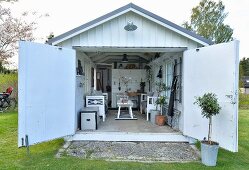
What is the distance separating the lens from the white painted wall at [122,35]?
624 cm

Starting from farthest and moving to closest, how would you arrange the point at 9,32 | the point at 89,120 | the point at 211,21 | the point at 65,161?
the point at 211,21, the point at 9,32, the point at 89,120, the point at 65,161

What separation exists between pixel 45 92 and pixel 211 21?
1710 cm

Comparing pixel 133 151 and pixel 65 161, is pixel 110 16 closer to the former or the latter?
pixel 133 151

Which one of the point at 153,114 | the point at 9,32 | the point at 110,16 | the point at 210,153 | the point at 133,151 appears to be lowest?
the point at 133,151

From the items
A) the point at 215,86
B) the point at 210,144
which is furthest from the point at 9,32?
the point at 210,144

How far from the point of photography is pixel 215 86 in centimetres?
525

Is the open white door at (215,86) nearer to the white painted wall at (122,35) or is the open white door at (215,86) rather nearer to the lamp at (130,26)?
the white painted wall at (122,35)

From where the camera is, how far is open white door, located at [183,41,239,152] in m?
4.62

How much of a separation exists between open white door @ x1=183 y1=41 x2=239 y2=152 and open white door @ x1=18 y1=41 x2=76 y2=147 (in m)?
2.87

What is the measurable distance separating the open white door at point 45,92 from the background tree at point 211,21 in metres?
15.5

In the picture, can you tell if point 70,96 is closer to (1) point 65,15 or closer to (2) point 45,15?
(1) point 65,15

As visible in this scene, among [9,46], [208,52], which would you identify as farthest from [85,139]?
[9,46]

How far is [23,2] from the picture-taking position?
51.2 feet

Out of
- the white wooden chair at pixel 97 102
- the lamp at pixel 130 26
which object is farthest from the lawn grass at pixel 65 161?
the lamp at pixel 130 26
